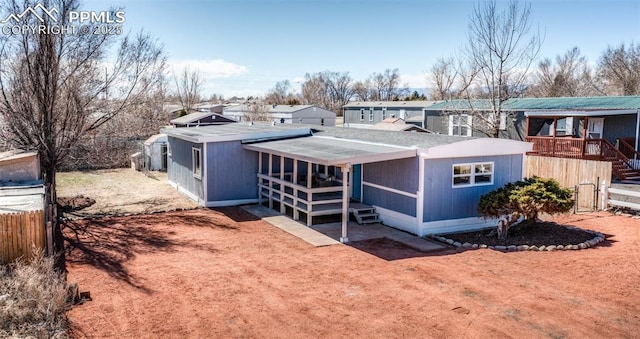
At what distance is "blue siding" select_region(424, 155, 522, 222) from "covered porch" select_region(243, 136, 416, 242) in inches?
33.6

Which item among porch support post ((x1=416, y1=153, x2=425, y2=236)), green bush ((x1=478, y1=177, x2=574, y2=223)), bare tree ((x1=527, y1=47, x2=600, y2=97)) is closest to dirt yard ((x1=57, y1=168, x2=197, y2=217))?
porch support post ((x1=416, y1=153, x2=425, y2=236))

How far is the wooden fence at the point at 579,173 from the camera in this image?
54.7 ft

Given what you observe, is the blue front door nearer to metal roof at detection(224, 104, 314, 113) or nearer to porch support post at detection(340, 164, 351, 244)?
porch support post at detection(340, 164, 351, 244)

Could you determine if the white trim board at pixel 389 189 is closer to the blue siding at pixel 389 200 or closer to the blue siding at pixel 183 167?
the blue siding at pixel 389 200

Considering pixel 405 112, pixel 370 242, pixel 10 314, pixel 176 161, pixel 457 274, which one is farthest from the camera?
pixel 405 112

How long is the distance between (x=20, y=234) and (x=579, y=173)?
17.2 meters

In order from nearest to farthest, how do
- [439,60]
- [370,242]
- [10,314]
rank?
[10,314] < [370,242] < [439,60]

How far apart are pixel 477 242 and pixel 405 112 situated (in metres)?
35.7

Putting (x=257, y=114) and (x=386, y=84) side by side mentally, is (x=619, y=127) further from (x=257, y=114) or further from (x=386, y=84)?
(x=386, y=84)

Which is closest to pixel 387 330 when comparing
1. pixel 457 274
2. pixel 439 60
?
pixel 457 274

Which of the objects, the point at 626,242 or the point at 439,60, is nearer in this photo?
the point at 626,242

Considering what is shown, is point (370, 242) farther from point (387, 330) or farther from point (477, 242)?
point (387, 330)

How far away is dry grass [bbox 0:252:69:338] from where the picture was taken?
6.84 meters

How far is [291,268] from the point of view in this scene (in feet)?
33.7
